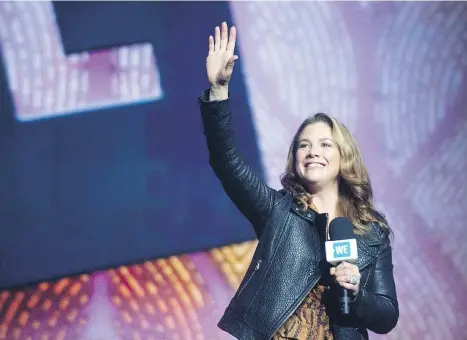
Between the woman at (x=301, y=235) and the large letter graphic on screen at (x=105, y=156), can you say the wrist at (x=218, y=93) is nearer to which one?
the woman at (x=301, y=235)

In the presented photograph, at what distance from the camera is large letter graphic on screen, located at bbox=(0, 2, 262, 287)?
8.74ft

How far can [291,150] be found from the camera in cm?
182

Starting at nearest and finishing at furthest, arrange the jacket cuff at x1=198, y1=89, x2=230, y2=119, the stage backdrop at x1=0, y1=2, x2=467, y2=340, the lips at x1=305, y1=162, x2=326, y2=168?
the jacket cuff at x1=198, y1=89, x2=230, y2=119
the lips at x1=305, y1=162, x2=326, y2=168
the stage backdrop at x1=0, y1=2, x2=467, y2=340

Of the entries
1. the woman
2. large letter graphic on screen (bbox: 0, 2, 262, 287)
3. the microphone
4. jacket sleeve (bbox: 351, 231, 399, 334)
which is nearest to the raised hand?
the woman

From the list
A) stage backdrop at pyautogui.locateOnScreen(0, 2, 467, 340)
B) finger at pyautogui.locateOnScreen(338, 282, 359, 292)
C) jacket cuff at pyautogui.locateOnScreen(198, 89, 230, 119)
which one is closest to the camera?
finger at pyautogui.locateOnScreen(338, 282, 359, 292)

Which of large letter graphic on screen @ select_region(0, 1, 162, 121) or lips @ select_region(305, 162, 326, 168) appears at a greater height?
large letter graphic on screen @ select_region(0, 1, 162, 121)

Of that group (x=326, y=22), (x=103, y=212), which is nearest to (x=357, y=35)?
(x=326, y=22)

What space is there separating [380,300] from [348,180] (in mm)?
341

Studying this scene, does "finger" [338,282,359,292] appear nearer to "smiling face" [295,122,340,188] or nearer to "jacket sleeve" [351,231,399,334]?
"jacket sleeve" [351,231,399,334]

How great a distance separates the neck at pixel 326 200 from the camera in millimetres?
1765

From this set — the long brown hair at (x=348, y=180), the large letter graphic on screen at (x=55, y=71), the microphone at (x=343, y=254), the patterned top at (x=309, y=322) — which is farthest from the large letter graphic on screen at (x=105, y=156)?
the microphone at (x=343, y=254)

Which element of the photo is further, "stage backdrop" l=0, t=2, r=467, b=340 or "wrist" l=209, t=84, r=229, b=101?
"stage backdrop" l=0, t=2, r=467, b=340

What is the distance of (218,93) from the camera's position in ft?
5.10

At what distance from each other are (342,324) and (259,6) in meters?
1.68
